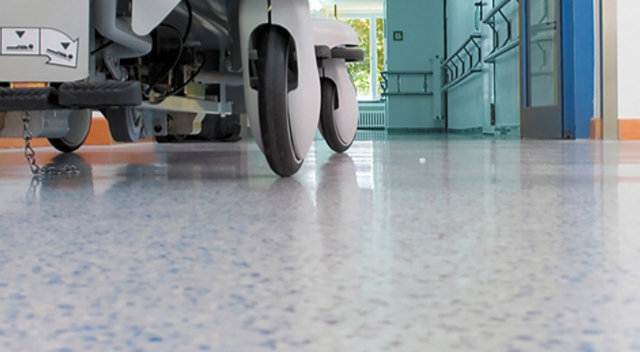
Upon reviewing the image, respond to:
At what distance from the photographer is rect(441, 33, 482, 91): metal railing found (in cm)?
695

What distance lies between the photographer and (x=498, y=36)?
6.05 m

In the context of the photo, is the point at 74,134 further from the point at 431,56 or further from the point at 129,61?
the point at 431,56

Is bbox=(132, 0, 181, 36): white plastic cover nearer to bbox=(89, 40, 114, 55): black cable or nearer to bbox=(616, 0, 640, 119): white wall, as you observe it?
bbox=(89, 40, 114, 55): black cable

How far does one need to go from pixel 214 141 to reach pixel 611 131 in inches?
102

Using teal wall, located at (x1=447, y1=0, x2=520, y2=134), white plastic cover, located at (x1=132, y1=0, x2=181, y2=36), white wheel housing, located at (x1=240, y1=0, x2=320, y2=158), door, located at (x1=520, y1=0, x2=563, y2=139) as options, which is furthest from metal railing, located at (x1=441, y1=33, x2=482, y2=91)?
white plastic cover, located at (x1=132, y1=0, x2=181, y2=36)

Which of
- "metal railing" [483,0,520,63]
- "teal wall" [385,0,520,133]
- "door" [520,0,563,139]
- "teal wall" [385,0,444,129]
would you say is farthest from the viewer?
"teal wall" [385,0,444,129]

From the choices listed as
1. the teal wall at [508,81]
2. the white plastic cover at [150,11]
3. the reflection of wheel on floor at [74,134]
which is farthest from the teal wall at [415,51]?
the white plastic cover at [150,11]

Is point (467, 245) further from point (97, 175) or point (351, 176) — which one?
point (97, 175)

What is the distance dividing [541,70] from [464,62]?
3.69m

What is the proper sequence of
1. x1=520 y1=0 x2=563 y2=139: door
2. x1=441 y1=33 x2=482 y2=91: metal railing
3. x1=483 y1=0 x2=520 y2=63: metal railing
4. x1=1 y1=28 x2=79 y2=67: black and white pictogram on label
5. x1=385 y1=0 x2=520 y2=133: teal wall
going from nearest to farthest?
x1=1 y1=28 x2=79 y2=67: black and white pictogram on label
x1=520 y1=0 x2=563 y2=139: door
x1=483 y1=0 x2=520 y2=63: metal railing
x1=441 y1=33 x2=482 y2=91: metal railing
x1=385 y1=0 x2=520 y2=133: teal wall

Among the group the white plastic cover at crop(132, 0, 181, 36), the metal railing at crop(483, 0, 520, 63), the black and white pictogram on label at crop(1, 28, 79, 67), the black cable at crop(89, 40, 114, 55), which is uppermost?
the metal railing at crop(483, 0, 520, 63)

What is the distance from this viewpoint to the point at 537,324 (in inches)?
14.8

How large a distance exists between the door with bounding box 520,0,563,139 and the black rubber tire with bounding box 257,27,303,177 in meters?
3.44

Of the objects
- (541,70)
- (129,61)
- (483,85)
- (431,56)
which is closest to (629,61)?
(541,70)
